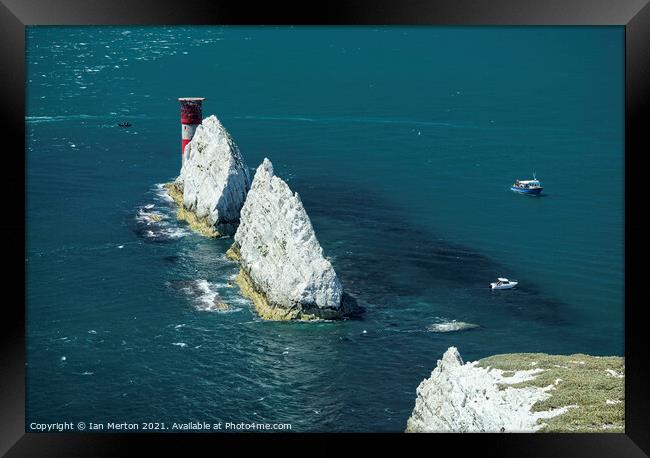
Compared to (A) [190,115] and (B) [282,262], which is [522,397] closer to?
(B) [282,262]

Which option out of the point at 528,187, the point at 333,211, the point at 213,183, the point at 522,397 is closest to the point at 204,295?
the point at 213,183

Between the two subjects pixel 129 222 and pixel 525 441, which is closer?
pixel 525 441

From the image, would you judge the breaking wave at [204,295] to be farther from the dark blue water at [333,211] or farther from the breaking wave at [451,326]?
the breaking wave at [451,326]

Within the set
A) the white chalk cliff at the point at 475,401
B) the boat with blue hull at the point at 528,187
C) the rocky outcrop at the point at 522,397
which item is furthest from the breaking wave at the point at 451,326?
the boat with blue hull at the point at 528,187

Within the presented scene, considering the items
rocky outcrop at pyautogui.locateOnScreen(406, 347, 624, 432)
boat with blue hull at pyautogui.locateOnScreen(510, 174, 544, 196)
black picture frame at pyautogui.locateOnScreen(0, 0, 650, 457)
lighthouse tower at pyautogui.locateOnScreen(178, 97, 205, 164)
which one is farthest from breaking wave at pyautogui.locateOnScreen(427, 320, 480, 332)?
lighthouse tower at pyautogui.locateOnScreen(178, 97, 205, 164)

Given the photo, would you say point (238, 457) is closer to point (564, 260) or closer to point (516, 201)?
point (564, 260)

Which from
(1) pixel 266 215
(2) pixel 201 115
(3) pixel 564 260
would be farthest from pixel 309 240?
(2) pixel 201 115
